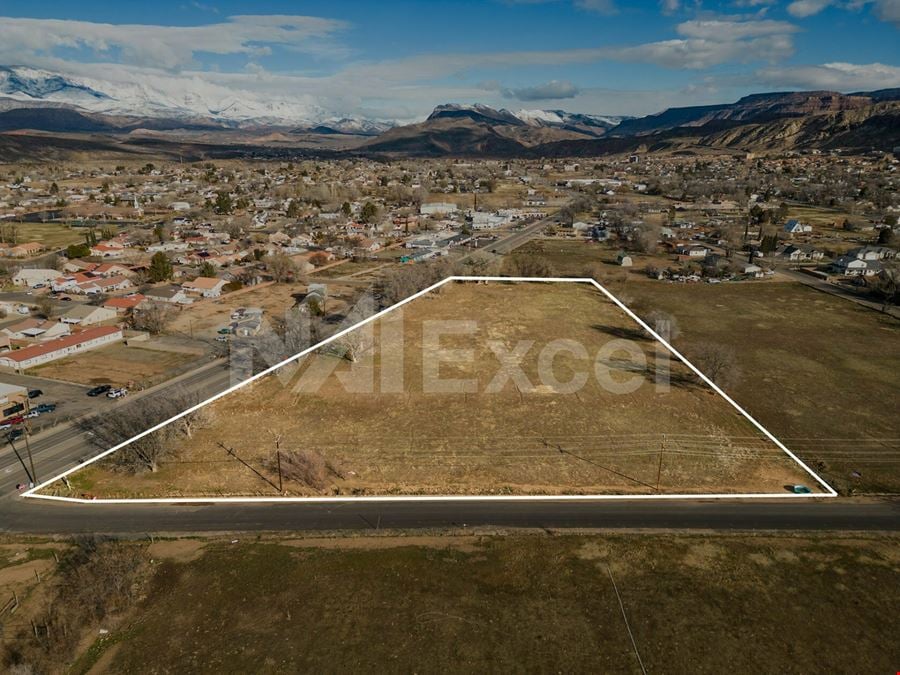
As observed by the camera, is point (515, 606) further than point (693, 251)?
No

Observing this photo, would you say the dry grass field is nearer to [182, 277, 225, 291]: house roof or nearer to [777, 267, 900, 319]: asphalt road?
[182, 277, 225, 291]: house roof

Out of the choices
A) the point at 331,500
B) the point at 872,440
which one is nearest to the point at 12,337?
the point at 331,500

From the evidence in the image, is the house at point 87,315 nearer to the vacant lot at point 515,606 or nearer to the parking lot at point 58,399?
the parking lot at point 58,399

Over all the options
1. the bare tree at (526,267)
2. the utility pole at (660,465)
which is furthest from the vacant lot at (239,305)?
the utility pole at (660,465)

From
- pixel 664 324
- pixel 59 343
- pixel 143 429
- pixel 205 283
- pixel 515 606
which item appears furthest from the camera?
pixel 205 283

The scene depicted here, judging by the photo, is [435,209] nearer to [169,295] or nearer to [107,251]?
[107,251]

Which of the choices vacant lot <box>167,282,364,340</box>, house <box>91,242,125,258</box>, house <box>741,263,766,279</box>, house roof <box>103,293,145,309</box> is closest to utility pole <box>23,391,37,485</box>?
vacant lot <box>167,282,364,340</box>

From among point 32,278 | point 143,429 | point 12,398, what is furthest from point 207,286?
point 143,429
